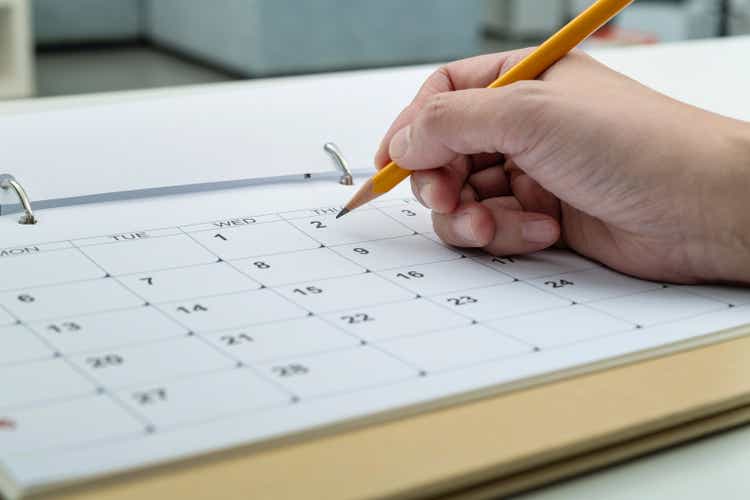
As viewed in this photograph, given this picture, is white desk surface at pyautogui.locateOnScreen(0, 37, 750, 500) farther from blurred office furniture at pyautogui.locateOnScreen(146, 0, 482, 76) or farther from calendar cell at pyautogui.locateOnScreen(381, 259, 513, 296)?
blurred office furniture at pyautogui.locateOnScreen(146, 0, 482, 76)

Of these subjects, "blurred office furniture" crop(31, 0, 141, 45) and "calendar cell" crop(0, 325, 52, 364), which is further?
"blurred office furniture" crop(31, 0, 141, 45)

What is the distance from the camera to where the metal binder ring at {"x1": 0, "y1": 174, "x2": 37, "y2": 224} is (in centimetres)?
60

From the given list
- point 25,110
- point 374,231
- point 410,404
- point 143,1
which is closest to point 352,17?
point 143,1

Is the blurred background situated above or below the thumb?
below

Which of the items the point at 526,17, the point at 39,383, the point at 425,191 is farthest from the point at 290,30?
the point at 39,383

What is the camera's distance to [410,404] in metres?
0.40

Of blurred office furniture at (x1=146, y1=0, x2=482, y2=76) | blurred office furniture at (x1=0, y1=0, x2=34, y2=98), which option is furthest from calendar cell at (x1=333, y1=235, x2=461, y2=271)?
blurred office furniture at (x1=146, y1=0, x2=482, y2=76)

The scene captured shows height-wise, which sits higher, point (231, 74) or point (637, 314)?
point (637, 314)

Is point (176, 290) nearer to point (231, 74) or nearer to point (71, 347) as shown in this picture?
point (71, 347)

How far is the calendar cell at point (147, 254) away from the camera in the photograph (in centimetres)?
54

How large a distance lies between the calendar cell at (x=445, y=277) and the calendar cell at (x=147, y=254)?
0.33ft

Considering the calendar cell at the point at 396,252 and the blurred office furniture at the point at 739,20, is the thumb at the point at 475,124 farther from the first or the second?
the blurred office furniture at the point at 739,20

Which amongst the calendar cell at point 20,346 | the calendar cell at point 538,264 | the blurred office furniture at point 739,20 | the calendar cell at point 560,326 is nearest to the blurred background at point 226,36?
the blurred office furniture at point 739,20

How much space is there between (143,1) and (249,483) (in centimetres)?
349
